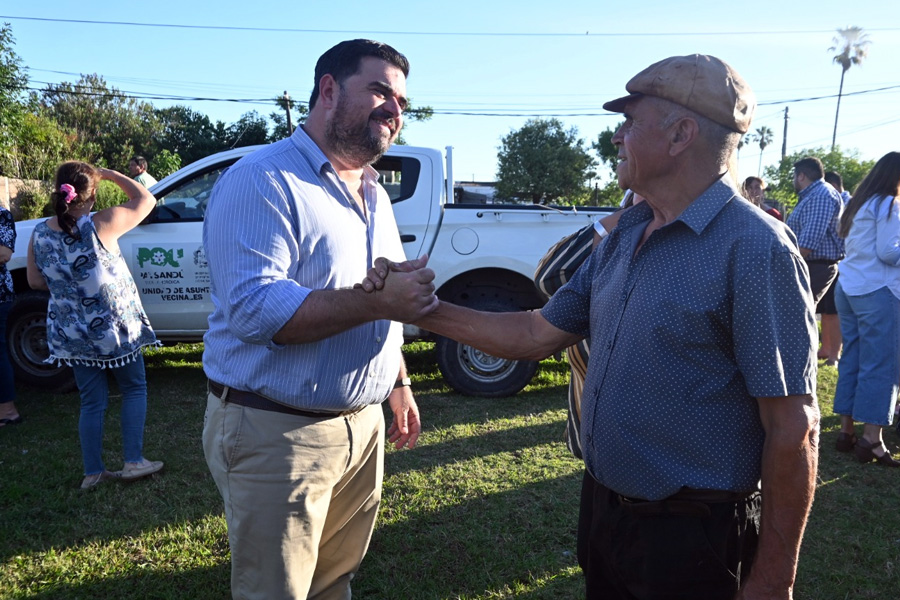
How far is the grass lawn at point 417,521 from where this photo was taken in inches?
127

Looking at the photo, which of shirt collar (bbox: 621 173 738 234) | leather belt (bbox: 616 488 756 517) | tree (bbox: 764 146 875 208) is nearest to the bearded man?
shirt collar (bbox: 621 173 738 234)

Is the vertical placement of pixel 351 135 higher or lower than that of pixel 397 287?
higher

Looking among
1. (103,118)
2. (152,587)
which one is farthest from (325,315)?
(103,118)

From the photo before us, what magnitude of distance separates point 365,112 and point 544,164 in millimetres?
44048

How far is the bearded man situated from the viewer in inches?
73.0

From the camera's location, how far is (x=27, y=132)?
2558cm

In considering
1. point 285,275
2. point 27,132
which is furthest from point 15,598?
point 27,132

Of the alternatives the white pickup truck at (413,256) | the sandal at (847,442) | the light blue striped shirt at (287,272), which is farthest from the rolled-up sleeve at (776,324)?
the white pickup truck at (413,256)

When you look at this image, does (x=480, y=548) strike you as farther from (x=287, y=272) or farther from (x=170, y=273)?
(x=170, y=273)

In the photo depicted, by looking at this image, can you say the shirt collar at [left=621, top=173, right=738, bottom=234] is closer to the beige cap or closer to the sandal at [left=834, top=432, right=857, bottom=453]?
the beige cap

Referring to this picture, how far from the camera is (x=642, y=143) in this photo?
5.53ft

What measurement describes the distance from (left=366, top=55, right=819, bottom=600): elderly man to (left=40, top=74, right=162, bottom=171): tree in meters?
46.9

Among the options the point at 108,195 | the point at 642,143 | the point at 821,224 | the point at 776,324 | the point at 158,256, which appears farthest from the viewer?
the point at 108,195

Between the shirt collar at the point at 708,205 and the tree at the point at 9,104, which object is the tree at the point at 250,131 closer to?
the tree at the point at 9,104
